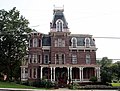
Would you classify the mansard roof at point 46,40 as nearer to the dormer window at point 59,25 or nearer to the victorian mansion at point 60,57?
the victorian mansion at point 60,57

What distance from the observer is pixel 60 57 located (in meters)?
50.2

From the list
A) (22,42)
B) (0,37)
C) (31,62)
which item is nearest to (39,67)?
(31,62)

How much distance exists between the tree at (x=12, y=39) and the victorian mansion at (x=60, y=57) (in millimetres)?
1866

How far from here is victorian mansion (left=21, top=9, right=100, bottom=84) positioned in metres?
49.6

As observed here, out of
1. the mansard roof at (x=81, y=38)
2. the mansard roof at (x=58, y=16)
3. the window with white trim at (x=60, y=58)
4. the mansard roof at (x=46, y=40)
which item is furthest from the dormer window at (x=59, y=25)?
the window with white trim at (x=60, y=58)

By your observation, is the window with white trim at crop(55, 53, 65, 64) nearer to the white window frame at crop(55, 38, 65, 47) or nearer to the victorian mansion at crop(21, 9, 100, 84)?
the victorian mansion at crop(21, 9, 100, 84)

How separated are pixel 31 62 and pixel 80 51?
10288 millimetres

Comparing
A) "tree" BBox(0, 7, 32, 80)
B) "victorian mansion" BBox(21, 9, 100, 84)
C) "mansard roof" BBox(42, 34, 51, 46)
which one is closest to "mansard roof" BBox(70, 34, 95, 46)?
"victorian mansion" BBox(21, 9, 100, 84)

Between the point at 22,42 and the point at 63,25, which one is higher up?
the point at 63,25

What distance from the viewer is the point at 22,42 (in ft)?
169

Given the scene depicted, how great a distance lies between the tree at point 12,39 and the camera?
49847 millimetres

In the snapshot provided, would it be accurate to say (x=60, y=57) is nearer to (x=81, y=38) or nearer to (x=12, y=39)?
(x=81, y=38)

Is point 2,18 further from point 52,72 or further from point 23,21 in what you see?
point 52,72

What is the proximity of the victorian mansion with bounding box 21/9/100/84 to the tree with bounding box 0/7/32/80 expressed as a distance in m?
1.87
